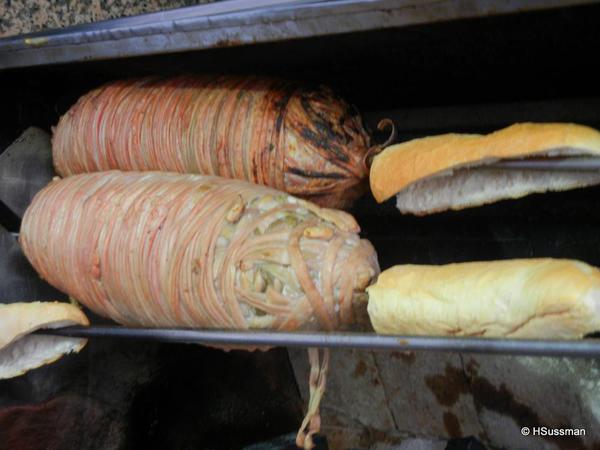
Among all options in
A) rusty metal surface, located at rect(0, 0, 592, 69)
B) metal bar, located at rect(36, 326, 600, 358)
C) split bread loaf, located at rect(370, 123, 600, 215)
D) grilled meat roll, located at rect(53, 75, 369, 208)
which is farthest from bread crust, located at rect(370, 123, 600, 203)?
metal bar, located at rect(36, 326, 600, 358)

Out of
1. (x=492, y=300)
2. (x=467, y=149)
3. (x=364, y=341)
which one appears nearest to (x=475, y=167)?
(x=467, y=149)

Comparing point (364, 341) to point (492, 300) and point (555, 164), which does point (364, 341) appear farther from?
point (555, 164)

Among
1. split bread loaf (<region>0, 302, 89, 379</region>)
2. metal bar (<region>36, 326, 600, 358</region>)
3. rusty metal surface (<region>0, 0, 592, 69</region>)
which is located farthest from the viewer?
split bread loaf (<region>0, 302, 89, 379</region>)

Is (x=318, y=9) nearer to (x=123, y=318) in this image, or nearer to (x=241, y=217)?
(x=241, y=217)

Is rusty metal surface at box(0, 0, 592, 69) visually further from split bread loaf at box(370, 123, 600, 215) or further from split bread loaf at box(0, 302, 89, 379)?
split bread loaf at box(0, 302, 89, 379)

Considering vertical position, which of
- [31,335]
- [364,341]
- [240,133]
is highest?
[240,133]

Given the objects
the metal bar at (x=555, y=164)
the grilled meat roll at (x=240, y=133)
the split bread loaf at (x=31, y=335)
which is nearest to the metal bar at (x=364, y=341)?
the split bread loaf at (x=31, y=335)

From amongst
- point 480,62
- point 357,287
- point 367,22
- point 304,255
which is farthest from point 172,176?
point 480,62

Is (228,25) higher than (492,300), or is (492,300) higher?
(228,25)
